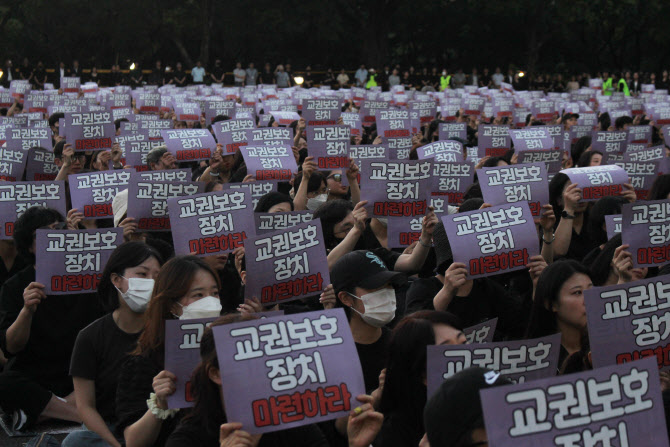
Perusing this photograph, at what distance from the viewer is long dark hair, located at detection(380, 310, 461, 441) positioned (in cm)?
454

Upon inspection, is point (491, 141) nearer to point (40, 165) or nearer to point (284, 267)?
point (40, 165)

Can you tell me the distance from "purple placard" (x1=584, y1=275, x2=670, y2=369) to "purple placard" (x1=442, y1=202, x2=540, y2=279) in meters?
1.48

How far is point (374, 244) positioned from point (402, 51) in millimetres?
53750

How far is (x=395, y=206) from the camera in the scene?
8617 millimetres

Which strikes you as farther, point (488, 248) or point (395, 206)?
point (395, 206)

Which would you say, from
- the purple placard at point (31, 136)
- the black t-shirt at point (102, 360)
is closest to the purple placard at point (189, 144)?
the purple placard at point (31, 136)

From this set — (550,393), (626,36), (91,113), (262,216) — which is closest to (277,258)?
(262,216)

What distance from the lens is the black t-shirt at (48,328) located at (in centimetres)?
680

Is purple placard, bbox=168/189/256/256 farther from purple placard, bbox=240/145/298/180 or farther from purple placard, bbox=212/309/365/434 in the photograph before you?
purple placard, bbox=240/145/298/180

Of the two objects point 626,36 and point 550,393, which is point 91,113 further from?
point 626,36

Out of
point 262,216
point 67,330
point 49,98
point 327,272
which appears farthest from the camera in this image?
point 49,98

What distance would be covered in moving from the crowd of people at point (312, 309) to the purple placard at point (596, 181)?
0.42ft

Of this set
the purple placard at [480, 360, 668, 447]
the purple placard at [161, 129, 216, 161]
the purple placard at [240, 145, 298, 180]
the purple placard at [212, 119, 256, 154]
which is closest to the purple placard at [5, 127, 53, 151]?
the purple placard at [161, 129, 216, 161]

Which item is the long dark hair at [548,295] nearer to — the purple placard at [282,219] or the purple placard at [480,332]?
the purple placard at [480,332]
